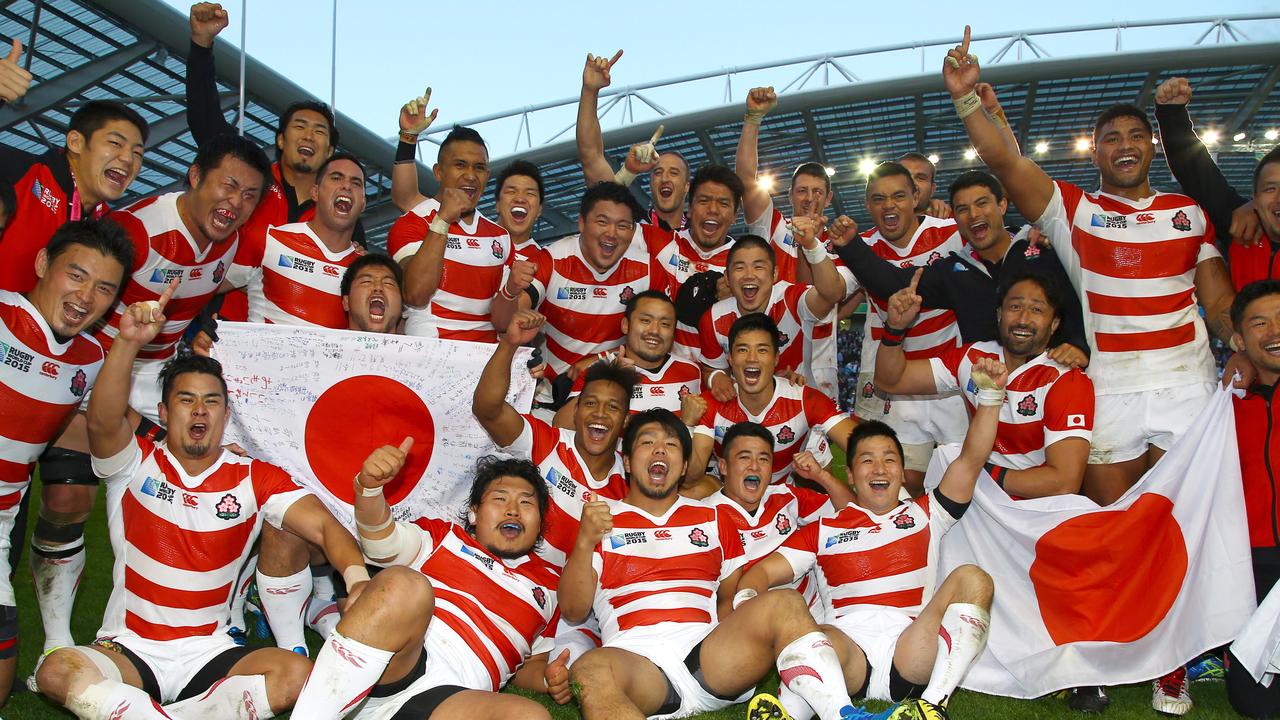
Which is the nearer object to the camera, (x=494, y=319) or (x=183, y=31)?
(x=494, y=319)

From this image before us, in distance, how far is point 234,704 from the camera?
4.16m

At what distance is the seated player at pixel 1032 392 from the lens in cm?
537

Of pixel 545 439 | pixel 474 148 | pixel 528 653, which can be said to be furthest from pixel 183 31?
pixel 528 653

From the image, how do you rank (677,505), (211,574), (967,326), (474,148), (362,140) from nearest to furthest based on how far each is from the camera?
(211,574) < (677,505) < (967,326) < (474,148) < (362,140)

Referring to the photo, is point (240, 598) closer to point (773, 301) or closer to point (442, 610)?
point (442, 610)

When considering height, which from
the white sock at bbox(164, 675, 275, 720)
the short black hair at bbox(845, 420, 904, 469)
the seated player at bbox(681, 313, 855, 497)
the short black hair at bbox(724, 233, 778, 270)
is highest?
the short black hair at bbox(724, 233, 778, 270)

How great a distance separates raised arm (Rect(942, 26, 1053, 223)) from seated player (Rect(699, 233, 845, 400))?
47.5 inches

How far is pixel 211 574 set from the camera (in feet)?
15.1

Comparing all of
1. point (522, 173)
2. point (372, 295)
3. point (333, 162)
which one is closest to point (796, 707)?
point (372, 295)

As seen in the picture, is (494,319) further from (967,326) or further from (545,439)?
(967,326)

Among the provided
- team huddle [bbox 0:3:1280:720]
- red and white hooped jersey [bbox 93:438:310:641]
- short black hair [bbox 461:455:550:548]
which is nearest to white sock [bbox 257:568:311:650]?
team huddle [bbox 0:3:1280:720]

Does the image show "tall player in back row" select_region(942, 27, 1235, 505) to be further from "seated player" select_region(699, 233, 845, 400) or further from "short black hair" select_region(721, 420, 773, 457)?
"short black hair" select_region(721, 420, 773, 457)

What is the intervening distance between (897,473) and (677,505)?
1.17 metres

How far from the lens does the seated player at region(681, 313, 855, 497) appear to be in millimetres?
6168
